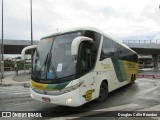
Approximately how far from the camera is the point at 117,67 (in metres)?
13.9

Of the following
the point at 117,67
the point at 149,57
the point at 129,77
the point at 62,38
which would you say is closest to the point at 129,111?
the point at 62,38

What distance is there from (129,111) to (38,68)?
3.72 m

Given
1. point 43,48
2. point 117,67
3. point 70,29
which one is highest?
point 70,29

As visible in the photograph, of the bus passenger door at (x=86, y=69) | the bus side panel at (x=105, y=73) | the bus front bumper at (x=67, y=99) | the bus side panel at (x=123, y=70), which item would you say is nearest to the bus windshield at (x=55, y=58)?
the bus passenger door at (x=86, y=69)

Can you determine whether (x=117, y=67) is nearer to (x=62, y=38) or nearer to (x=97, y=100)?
(x=97, y=100)

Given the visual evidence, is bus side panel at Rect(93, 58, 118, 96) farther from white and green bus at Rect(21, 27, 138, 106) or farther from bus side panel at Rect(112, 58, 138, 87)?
bus side panel at Rect(112, 58, 138, 87)

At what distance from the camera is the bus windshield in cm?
885

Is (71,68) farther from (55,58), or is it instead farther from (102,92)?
(102,92)

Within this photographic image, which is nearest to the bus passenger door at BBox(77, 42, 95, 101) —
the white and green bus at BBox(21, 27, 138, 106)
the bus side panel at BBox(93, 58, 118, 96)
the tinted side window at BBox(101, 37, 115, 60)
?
the white and green bus at BBox(21, 27, 138, 106)

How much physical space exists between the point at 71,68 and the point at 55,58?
802 mm

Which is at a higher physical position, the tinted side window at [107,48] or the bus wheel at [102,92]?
the tinted side window at [107,48]

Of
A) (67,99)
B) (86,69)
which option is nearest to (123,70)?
(86,69)

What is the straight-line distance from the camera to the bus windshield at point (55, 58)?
885 cm

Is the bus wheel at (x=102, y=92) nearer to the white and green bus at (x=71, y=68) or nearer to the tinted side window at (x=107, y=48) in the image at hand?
the white and green bus at (x=71, y=68)
